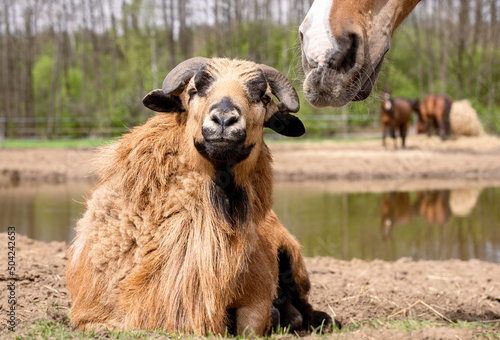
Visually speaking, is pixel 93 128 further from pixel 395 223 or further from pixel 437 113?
pixel 395 223

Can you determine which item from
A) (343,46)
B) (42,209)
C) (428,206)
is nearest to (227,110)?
(343,46)

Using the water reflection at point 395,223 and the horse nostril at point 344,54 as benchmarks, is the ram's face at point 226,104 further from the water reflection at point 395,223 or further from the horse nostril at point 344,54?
the water reflection at point 395,223

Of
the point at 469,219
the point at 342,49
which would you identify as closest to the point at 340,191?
the point at 469,219

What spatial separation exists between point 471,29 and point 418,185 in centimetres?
3025

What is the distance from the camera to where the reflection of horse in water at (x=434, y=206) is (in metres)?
11.1

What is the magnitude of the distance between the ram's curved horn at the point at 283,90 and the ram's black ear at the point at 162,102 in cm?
76

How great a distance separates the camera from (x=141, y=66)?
39719mm

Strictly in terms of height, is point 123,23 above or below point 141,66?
above

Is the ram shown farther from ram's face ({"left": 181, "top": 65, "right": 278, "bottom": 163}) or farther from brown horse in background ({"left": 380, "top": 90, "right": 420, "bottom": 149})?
brown horse in background ({"left": 380, "top": 90, "right": 420, "bottom": 149})

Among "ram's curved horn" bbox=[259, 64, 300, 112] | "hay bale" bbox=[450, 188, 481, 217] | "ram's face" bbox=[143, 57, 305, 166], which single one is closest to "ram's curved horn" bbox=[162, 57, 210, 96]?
"ram's face" bbox=[143, 57, 305, 166]

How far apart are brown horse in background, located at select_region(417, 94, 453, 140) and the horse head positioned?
23.6m

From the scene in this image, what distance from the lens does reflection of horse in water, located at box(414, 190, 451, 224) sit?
11.1 metres

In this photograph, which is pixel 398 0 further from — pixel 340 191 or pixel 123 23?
pixel 123 23

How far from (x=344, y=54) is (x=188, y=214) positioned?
5.39 ft
